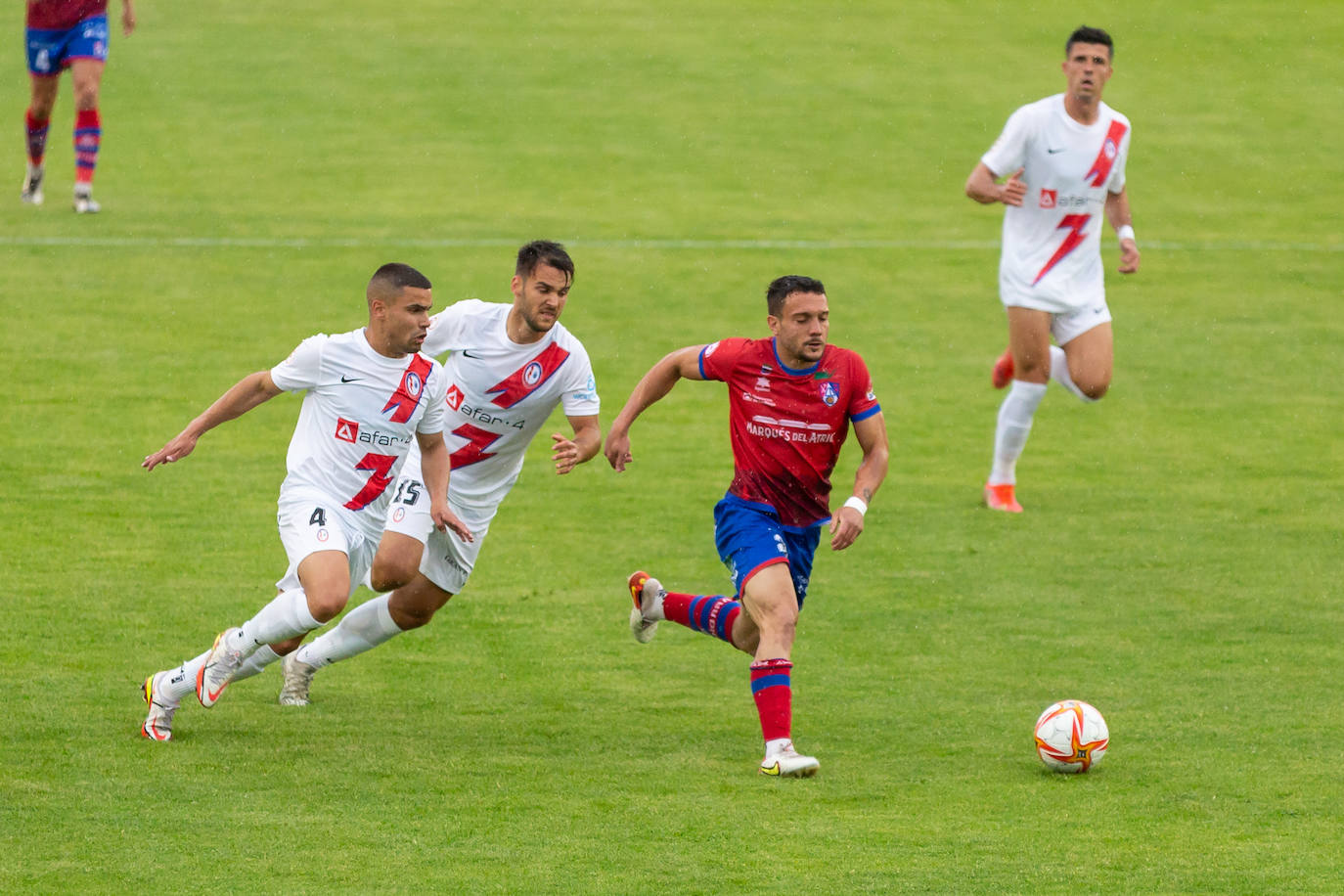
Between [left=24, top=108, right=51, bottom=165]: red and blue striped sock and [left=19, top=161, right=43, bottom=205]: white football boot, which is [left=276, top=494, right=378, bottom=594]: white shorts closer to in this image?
[left=24, top=108, right=51, bottom=165]: red and blue striped sock

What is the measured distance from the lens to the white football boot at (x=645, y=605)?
8.59 meters

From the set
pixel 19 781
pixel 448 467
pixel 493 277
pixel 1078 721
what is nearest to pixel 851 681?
pixel 1078 721

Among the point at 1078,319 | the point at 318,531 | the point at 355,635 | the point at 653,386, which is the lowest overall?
the point at 355,635

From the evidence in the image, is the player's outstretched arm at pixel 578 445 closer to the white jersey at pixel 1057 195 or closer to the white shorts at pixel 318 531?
the white shorts at pixel 318 531

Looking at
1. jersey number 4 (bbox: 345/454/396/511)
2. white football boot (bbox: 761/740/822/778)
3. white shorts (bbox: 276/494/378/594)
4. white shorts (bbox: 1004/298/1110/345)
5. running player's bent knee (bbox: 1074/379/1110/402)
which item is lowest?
white football boot (bbox: 761/740/822/778)

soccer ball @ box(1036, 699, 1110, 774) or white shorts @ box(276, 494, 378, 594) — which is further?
white shorts @ box(276, 494, 378, 594)

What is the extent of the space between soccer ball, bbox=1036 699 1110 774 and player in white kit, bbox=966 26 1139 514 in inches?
180

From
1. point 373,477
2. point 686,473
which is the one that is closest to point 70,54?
point 686,473

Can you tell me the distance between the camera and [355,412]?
7586mm

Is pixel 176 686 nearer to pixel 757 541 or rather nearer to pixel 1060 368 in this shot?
pixel 757 541

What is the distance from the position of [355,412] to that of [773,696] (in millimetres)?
2073

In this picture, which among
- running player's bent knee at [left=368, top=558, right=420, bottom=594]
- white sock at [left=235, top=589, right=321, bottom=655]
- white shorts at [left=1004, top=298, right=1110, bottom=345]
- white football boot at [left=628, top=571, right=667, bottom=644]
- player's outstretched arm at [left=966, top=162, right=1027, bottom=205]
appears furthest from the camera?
white shorts at [left=1004, top=298, right=1110, bottom=345]

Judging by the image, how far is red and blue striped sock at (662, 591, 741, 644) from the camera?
26.6ft

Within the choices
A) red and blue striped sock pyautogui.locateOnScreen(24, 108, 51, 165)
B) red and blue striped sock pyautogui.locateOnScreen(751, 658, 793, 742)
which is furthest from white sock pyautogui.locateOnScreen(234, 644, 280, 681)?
red and blue striped sock pyautogui.locateOnScreen(24, 108, 51, 165)
